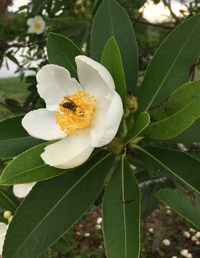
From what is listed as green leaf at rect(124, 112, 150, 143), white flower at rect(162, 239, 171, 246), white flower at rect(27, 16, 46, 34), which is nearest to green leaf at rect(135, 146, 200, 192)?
green leaf at rect(124, 112, 150, 143)

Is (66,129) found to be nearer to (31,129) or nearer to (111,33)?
(31,129)

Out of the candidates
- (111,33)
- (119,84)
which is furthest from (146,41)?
(119,84)

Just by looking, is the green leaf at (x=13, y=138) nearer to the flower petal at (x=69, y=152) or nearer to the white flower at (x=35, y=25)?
the flower petal at (x=69, y=152)

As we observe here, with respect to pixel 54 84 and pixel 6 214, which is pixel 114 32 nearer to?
pixel 54 84

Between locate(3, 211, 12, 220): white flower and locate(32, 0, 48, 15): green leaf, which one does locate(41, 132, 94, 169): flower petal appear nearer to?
locate(3, 211, 12, 220): white flower

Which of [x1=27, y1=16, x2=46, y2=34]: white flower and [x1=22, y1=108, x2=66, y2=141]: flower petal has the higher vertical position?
[x1=22, y1=108, x2=66, y2=141]: flower petal

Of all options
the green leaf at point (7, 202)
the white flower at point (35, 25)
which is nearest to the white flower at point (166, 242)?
the white flower at point (35, 25)


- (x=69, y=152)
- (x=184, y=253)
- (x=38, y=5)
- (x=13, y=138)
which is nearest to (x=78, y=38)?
(x=38, y=5)
